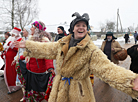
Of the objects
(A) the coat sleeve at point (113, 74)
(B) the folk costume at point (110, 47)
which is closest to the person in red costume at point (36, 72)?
(A) the coat sleeve at point (113, 74)

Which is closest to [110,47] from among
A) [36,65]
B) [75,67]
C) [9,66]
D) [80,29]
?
[80,29]

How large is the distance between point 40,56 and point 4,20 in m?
16.1

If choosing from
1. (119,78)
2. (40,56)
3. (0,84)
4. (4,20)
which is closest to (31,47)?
(40,56)

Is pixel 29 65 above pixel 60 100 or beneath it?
above

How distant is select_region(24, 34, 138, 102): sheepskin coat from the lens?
1057 mm

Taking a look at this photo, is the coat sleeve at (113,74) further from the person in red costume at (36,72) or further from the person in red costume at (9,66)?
the person in red costume at (9,66)

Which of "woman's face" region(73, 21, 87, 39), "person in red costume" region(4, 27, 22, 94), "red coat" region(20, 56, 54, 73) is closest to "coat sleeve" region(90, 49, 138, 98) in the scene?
"woman's face" region(73, 21, 87, 39)

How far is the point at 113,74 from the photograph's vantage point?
3.19ft

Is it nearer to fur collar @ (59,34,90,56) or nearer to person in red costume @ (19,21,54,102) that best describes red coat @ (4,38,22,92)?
person in red costume @ (19,21,54,102)

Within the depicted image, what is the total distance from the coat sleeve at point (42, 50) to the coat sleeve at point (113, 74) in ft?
2.13

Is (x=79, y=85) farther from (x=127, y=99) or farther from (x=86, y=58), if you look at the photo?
(x=127, y=99)

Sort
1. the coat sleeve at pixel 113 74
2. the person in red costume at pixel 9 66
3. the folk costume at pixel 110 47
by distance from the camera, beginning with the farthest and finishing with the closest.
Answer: the folk costume at pixel 110 47
the person in red costume at pixel 9 66
the coat sleeve at pixel 113 74

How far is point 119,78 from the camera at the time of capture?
3.06 feet

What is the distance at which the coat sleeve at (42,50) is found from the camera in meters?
1.53
